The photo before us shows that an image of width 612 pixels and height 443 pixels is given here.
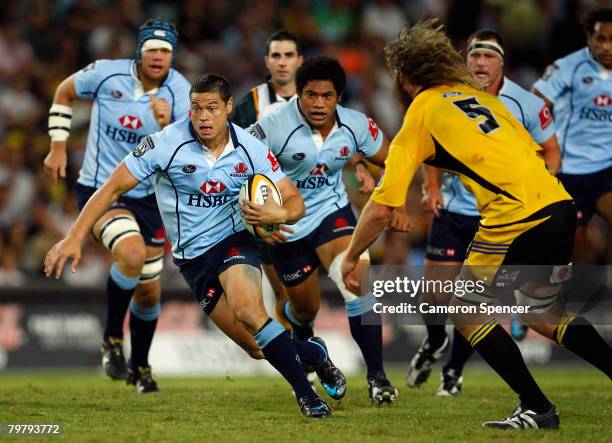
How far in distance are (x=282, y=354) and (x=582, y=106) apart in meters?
4.96

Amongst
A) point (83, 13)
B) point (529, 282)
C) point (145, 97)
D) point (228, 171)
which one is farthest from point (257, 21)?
point (529, 282)

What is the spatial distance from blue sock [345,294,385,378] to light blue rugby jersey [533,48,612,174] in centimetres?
307

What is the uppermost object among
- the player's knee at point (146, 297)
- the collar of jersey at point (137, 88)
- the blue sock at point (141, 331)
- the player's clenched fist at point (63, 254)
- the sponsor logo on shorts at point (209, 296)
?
the collar of jersey at point (137, 88)

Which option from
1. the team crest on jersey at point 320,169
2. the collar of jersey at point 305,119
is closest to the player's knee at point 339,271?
the team crest on jersey at point 320,169

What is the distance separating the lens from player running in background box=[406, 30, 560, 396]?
988 cm

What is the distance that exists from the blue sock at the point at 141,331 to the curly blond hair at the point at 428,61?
156 inches

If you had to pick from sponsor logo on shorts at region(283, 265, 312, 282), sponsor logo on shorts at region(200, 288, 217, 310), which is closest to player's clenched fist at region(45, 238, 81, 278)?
sponsor logo on shorts at region(200, 288, 217, 310)

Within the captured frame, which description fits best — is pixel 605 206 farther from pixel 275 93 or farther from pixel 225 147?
pixel 225 147

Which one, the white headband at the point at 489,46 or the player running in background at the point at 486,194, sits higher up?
the white headband at the point at 489,46

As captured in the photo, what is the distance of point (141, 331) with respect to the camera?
10.2 metres

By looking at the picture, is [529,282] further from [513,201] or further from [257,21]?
[257,21]

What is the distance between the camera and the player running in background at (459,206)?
9875 millimetres

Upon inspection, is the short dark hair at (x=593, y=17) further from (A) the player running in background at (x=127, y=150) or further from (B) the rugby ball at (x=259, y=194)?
(B) the rugby ball at (x=259, y=194)

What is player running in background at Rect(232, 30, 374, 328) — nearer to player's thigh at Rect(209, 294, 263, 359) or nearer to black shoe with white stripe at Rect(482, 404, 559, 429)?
player's thigh at Rect(209, 294, 263, 359)
